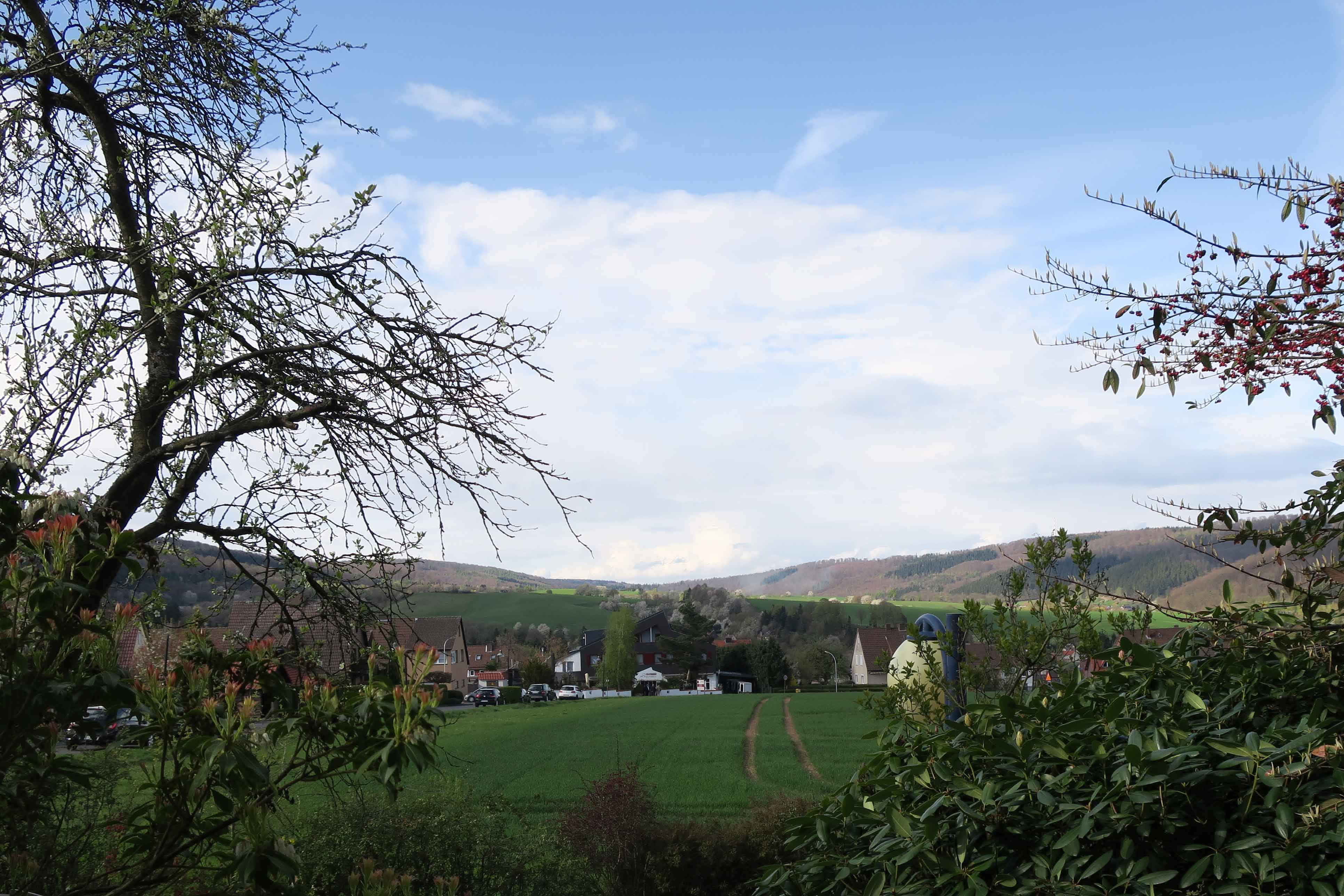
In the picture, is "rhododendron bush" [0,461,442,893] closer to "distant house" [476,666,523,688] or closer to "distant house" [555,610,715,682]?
"distant house" [476,666,523,688]

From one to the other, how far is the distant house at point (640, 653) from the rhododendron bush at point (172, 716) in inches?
3575

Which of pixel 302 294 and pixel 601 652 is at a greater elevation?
pixel 302 294

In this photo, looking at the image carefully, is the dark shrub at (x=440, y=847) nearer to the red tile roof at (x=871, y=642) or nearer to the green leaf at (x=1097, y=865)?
the green leaf at (x=1097, y=865)

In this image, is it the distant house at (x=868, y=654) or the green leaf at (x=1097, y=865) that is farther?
the distant house at (x=868, y=654)

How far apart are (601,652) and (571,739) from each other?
6347cm

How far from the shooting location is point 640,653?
3890 inches

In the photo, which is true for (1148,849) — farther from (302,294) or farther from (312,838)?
(312,838)

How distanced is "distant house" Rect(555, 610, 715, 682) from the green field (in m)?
40.9

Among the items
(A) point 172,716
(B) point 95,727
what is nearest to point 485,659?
(B) point 95,727

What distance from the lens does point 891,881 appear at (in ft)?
9.71

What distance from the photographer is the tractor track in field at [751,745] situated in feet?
88.0

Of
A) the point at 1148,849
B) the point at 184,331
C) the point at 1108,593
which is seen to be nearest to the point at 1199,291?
the point at 1108,593

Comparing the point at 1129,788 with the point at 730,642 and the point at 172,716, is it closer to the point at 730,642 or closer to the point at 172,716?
the point at 172,716

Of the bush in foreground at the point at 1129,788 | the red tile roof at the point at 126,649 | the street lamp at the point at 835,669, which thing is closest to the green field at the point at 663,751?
the red tile roof at the point at 126,649
